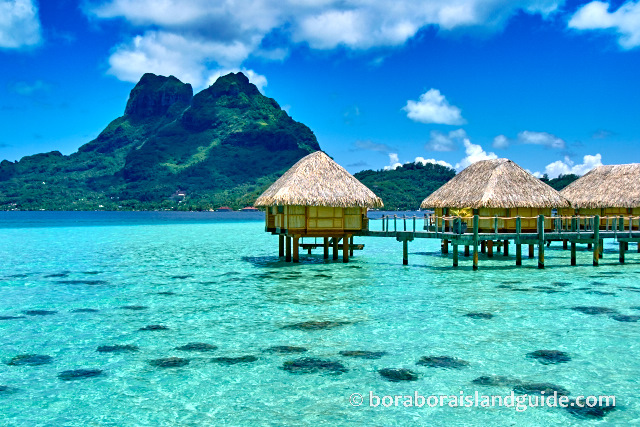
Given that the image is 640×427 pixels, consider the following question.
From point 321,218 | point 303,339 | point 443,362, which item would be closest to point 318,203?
point 321,218

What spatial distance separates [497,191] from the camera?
2755 centimetres

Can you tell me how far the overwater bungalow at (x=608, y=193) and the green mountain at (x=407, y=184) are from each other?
12045 centimetres

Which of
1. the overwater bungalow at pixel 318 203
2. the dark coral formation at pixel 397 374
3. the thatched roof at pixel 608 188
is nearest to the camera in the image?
the dark coral formation at pixel 397 374

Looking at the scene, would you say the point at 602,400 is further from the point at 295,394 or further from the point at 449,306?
the point at 449,306

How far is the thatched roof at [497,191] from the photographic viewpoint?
2720cm

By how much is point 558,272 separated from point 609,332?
11962mm

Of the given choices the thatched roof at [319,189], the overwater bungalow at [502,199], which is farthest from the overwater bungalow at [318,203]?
the overwater bungalow at [502,199]

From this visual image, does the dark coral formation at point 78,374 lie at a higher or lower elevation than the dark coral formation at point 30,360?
lower

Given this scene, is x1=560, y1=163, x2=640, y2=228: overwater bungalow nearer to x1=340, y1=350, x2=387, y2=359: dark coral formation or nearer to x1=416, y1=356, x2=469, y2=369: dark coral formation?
x1=416, y1=356, x2=469, y2=369: dark coral formation

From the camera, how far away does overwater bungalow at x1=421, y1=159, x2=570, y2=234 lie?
89.2 ft

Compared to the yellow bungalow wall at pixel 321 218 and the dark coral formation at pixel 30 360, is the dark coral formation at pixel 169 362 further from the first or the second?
the yellow bungalow wall at pixel 321 218

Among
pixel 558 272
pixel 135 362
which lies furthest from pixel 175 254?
pixel 135 362

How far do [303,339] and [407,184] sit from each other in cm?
17272

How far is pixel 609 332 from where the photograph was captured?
43.9 ft
